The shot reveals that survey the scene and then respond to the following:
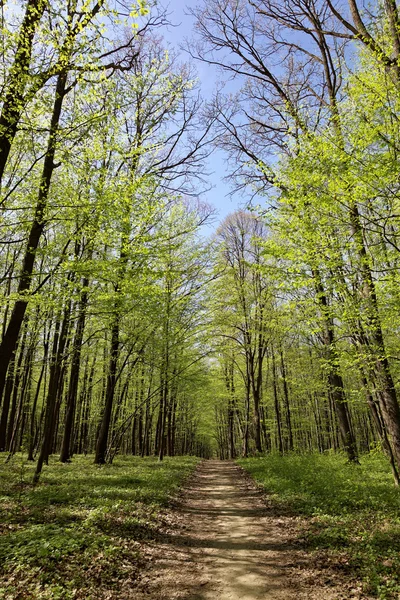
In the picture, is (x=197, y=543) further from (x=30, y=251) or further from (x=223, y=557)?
(x=30, y=251)

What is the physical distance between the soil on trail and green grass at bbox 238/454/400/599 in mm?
456

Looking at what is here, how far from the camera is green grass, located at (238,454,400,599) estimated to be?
184 inches

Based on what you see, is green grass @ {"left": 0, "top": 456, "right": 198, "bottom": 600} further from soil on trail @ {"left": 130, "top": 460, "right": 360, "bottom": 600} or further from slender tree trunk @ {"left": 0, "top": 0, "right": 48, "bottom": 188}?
slender tree trunk @ {"left": 0, "top": 0, "right": 48, "bottom": 188}

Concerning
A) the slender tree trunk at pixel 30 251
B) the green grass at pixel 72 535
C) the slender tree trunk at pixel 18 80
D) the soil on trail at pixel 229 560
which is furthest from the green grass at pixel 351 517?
the slender tree trunk at pixel 18 80

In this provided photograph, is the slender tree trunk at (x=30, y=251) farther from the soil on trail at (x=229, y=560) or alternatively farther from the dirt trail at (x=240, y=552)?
the dirt trail at (x=240, y=552)

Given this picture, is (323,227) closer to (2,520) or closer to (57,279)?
(57,279)

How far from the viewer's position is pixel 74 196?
883 cm

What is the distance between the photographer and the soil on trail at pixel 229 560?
4.51m

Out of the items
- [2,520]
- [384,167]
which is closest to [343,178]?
[384,167]

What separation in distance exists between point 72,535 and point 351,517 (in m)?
5.18

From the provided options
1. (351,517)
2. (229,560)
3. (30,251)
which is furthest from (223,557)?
(30,251)

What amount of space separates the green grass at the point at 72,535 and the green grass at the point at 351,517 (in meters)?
3.12

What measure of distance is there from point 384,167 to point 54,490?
10840 mm

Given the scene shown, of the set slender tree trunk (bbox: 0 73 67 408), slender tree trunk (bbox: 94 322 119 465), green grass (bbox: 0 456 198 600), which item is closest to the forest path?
green grass (bbox: 0 456 198 600)
